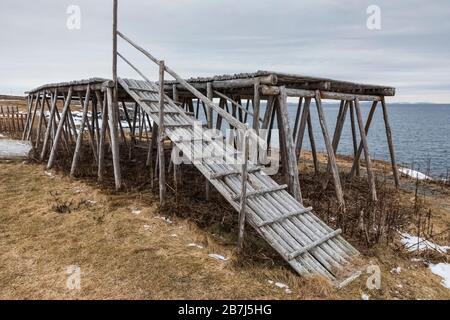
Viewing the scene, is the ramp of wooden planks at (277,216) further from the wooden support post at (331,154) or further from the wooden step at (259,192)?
the wooden support post at (331,154)

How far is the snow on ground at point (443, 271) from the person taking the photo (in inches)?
223

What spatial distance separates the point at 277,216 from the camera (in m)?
5.90

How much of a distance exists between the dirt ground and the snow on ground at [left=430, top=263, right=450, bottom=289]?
144mm

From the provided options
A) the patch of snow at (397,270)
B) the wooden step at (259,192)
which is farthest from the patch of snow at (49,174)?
the patch of snow at (397,270)

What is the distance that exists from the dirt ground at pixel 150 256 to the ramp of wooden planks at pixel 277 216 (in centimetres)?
32

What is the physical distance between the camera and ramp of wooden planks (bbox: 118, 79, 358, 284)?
5.33 meters

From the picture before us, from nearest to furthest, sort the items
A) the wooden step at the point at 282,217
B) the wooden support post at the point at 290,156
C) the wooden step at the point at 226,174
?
the wooden step at the point at 282,217
the wooden step at the point at 226,174
the wooden support post at the point at 290,156

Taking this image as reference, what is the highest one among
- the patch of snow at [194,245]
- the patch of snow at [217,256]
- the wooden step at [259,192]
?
the wooden step at [259,192]

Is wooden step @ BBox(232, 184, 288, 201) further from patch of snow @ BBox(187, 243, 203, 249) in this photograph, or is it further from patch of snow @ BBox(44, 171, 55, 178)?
patch of snow @ BBox(44, 171, 55, 178)

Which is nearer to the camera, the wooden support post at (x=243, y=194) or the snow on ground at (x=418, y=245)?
the wooden support post at (x=243, y=194)

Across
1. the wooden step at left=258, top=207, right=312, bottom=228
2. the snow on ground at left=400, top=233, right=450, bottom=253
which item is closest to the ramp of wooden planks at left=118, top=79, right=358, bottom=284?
the wooden step at left=258, top=207, right=312, bottom=228

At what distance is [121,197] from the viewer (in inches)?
331

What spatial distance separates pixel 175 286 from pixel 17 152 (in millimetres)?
10914

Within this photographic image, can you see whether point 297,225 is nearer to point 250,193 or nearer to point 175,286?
point 250,193
